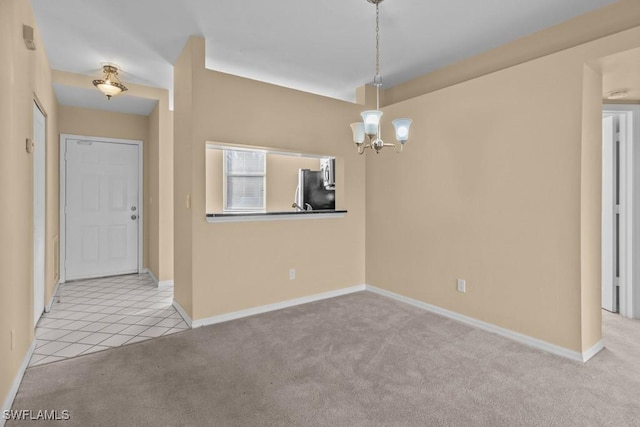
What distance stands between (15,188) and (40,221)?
151 centimetres

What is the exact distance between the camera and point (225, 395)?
2037mm

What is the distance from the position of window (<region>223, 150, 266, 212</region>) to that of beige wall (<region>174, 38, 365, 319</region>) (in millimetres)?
1576

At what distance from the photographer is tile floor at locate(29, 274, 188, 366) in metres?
2.72

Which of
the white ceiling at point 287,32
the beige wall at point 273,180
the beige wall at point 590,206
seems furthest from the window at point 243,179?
the beige wall at point 590,206

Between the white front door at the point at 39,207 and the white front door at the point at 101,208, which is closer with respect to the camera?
the white front door at the point at 39,207

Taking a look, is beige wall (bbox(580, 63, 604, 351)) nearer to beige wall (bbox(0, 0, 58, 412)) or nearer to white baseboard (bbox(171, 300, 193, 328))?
white baseboard (bbox(171, 300, 193, 328))

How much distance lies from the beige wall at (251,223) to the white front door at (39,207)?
1.20 m

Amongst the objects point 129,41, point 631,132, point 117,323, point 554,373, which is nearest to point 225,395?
Result: point 117,323

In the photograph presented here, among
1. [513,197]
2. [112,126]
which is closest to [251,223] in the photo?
[513,197]

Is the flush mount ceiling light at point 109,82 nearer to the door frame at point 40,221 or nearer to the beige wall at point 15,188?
the door frame at point 40,221

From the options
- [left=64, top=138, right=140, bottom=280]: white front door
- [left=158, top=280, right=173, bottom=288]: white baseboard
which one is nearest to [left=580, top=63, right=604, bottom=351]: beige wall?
[left=158, top=280, right=173, bottom=288]: white baseboard

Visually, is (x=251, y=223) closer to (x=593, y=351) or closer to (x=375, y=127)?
(x=375, y=127)

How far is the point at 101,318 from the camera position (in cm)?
334

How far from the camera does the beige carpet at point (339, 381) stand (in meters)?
1.85
